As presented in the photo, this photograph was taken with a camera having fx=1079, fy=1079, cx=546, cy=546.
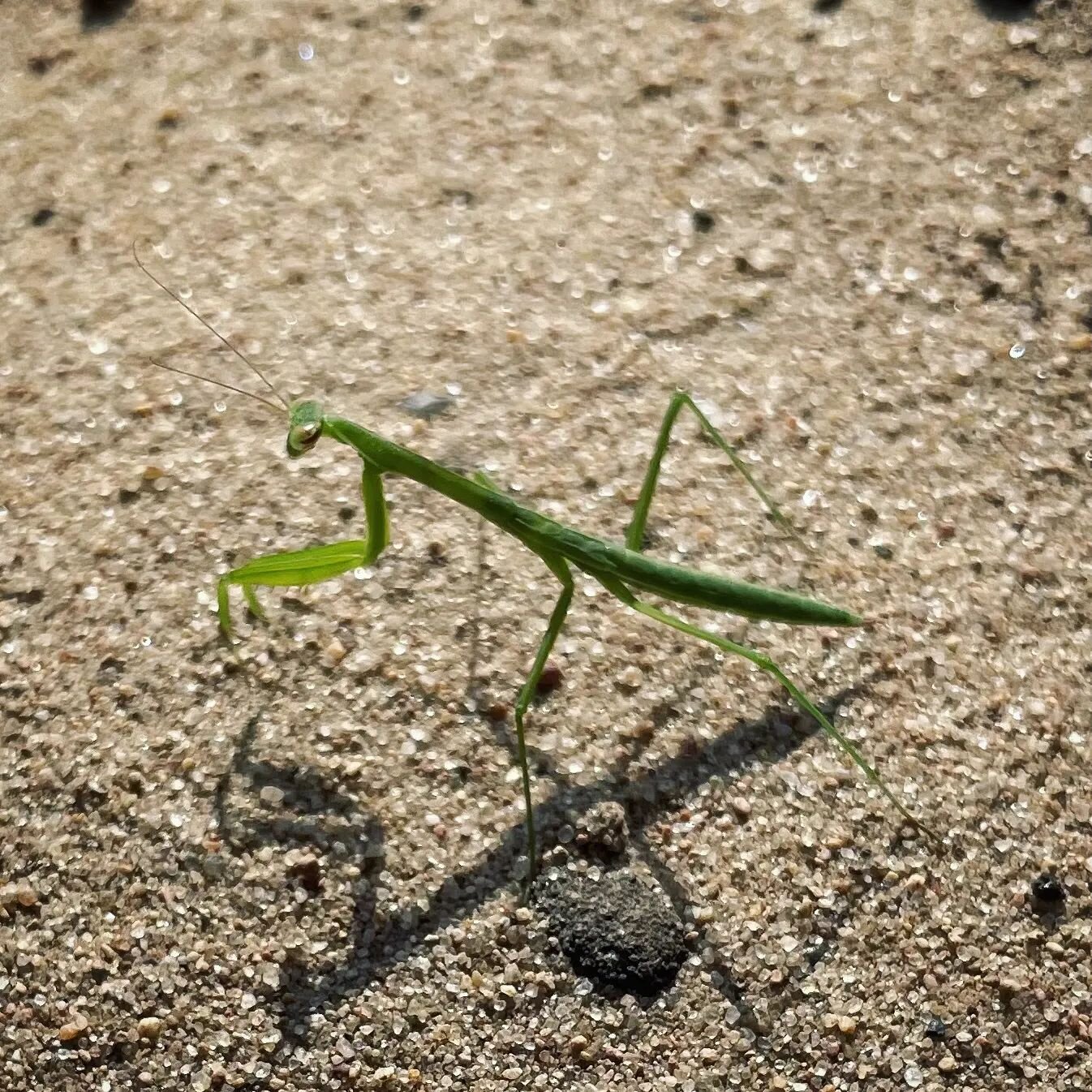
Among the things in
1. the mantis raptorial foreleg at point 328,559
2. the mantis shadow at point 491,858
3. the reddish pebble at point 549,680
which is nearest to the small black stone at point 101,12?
the mantis raptorial foreleg at point 328,559

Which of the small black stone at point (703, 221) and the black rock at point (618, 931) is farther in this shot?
the small black stone at point (703, 221)

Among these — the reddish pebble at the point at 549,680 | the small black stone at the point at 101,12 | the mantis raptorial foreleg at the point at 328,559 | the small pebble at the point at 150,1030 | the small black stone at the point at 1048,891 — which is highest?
the small black stone at the point at 101,12

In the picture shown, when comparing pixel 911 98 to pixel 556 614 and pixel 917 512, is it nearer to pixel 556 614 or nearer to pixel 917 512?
Answer: pixel 917 512

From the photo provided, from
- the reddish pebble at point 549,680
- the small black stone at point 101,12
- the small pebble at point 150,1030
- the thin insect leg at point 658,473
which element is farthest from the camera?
the small black stone at point 101,12

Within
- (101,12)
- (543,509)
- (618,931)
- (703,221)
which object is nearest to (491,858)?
(618,931)

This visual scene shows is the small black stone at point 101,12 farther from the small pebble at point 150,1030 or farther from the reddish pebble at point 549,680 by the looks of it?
the small pebble at point 150,1030

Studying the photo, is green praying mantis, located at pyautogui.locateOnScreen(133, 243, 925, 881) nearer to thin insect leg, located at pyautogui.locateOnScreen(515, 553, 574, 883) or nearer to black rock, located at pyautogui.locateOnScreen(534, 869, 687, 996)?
thin insect leg, located at pyautogui.locateOnScreen(515, 553, 574, 883)

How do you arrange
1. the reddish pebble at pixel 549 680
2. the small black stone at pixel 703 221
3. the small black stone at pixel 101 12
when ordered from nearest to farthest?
the reddish pebble at pixel 549 680
the small black stone at pixel 703 221
the small black stone at pixel 101 12

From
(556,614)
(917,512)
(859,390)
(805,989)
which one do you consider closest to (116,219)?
(556,614)
